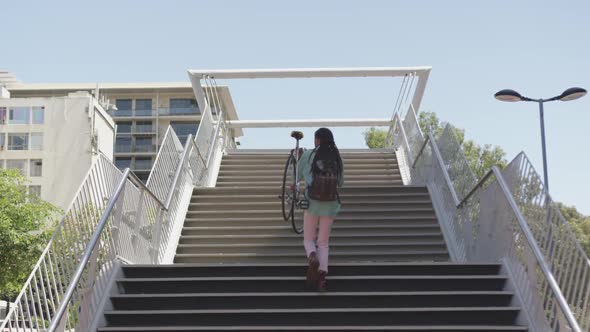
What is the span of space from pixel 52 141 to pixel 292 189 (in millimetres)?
57438

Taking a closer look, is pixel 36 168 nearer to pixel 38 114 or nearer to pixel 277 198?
pixel 38 114

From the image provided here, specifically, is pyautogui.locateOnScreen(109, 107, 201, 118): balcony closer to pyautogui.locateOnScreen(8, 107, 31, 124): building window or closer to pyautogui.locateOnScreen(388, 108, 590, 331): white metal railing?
pyautogui.locateOnScreen(8, 107, 31, 124): building window

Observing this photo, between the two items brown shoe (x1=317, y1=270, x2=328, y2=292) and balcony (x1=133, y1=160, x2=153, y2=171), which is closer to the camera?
brown shoe (x1=317, y1=270, x2=328, y2=292)

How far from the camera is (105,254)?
7516 millimetres

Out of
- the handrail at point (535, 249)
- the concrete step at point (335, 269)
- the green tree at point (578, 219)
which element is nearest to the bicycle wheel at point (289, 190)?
the handrail at point (535, 249)

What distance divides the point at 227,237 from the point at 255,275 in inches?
125

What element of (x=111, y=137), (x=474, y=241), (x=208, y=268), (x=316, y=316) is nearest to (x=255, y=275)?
(x=208, y=268)

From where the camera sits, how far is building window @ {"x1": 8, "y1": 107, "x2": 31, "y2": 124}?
6624 centimetres

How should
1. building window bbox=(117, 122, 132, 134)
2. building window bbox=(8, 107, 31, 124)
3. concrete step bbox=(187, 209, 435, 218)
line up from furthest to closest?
building window bbox=(117, 122, 132, 134), building window bbox=(8, 107, 31, 124), concrete step bbox=(187, 209, 435, 218)

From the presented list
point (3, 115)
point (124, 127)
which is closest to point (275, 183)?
point (3, 115)

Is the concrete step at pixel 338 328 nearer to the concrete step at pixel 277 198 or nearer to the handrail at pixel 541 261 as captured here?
the handrail at pixel 541 261

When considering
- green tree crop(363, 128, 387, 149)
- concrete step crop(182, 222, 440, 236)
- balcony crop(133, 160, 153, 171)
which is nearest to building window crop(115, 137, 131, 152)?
balcony crop(133, 160, 153, 171)

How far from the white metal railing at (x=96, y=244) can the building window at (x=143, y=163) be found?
83.8m

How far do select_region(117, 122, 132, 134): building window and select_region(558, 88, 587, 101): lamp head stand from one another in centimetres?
7782
